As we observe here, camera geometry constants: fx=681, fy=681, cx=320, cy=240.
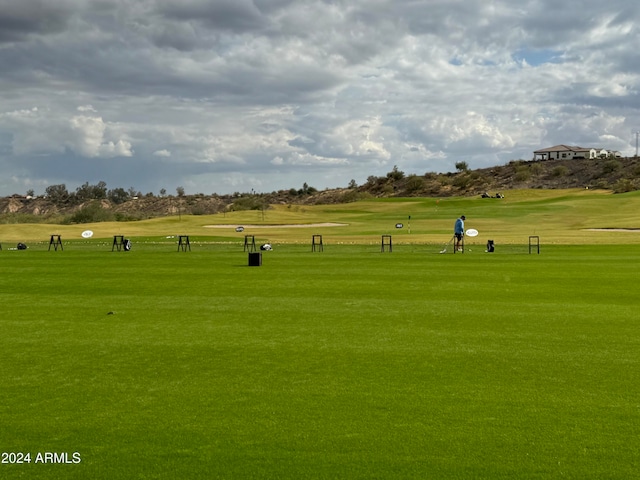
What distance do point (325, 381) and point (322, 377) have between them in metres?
0.24

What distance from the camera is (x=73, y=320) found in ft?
52.6

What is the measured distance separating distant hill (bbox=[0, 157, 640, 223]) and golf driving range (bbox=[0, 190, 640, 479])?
10362cm

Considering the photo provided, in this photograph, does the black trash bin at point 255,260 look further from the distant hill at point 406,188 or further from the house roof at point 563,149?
the house roof at point 563,149

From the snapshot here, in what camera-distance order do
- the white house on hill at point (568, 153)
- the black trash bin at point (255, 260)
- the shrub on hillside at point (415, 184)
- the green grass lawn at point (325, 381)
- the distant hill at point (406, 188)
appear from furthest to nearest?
1. the white house on hill at point (568, 153)
2. the shrub on hillside at point (415, 184)
3. the distant hill at point (406, 188)
4. the black trash bin at point (255, 260)
5. the green grass lawn at point (325, 381)

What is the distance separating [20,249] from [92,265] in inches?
589

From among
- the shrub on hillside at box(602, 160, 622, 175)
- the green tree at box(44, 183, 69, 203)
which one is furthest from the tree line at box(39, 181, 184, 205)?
the shrub on hillside at box(602, 160, 622, 175)

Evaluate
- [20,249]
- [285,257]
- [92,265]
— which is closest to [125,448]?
[92,265]

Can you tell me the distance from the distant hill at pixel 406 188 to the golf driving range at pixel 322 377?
103622 millimetres

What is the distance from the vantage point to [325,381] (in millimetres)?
10328

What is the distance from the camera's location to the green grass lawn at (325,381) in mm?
7438

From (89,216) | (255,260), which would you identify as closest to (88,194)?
(89,216)

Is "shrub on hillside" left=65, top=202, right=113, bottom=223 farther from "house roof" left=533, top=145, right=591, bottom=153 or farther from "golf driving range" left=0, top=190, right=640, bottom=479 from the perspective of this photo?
"house roof" left=533, top=145, right=591, bottom=153

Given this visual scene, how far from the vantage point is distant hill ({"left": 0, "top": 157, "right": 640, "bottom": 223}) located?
13862 cm

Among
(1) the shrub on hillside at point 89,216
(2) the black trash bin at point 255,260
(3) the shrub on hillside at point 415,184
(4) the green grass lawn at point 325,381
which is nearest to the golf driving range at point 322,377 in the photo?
(4) the green grass lawn at point 325,381
